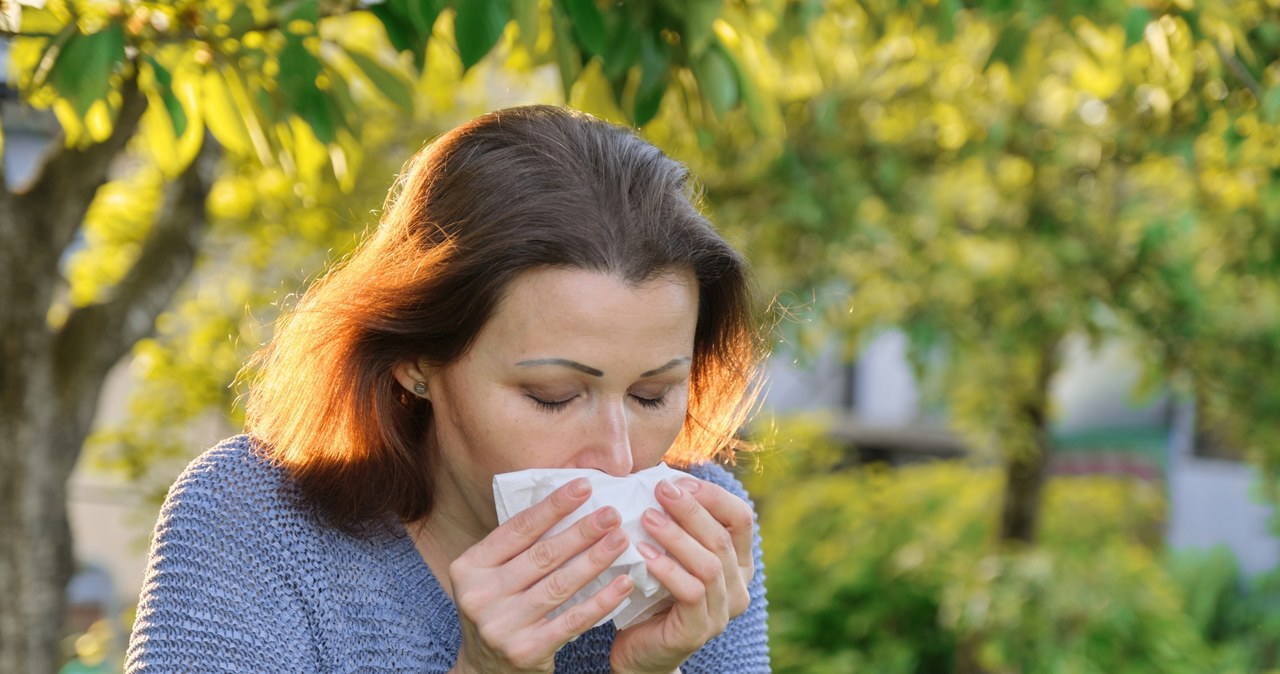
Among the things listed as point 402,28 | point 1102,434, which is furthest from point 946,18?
point 1102,434

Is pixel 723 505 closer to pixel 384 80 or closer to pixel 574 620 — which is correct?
pixel 574 620

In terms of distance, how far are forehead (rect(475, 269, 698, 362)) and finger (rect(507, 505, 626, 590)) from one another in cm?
22

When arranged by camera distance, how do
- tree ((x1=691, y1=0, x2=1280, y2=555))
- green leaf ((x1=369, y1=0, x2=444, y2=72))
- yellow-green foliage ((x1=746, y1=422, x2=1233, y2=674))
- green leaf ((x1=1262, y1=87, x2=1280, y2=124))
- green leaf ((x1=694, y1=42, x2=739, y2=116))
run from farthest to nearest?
yellow-green foliage ((x1=746, y1=422, x2=1233, y2=674)), tree ((x1=691, y1=0, x2=1280, y2=555)), green leaf ((x1=1262, y1=87, x2=1280, y2=124)), green leaf ((x1=694, y1=42, x2=739, y2=116)), green leaf ((x1=369, y1=0, x2=444, y2=72))

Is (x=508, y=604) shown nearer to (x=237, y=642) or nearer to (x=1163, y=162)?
(x=237, y=642)

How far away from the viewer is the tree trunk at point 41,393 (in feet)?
9.02

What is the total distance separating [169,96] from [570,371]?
0.83 m

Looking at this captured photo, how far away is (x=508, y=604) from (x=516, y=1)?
830mm

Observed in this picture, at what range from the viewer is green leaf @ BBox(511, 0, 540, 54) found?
1.84 m

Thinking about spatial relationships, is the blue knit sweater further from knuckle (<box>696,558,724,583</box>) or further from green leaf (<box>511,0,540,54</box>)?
green leaf (<box>511,0,540,54</box>)

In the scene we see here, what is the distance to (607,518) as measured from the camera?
155 cm

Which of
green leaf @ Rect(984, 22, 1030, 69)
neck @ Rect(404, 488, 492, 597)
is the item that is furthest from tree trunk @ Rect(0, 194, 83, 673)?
green leaf @ Rect(984, 22, 1030, 69)

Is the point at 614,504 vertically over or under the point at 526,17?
under

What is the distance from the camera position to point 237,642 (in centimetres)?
170

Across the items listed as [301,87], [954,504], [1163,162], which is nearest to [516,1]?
[301,87]
